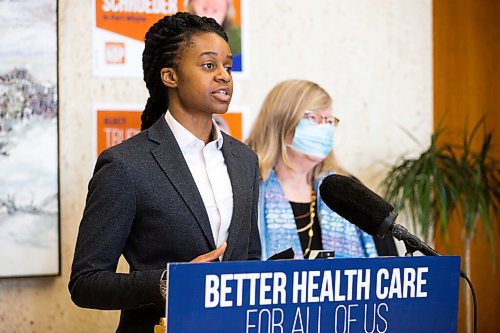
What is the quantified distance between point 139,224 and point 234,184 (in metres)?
0.27

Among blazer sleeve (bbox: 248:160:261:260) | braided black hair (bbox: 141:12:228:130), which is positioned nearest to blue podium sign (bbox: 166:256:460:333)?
blazer sleeve (bbox: 248:160:261:260)

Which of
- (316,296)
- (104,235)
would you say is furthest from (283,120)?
(316,296)

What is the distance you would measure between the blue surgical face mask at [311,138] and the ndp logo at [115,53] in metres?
0.85

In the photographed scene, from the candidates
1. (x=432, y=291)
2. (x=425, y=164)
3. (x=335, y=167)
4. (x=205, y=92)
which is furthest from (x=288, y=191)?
(x=432, y=291)

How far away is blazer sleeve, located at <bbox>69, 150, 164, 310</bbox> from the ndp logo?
173cm

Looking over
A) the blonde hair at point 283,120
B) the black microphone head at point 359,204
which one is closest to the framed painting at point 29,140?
the blonde hair at point 283,120

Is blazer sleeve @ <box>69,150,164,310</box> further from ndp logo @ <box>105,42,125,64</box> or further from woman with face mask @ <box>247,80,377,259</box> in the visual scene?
ndp logo @ <box>105,42,125,64</box>

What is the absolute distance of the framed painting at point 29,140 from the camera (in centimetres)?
320

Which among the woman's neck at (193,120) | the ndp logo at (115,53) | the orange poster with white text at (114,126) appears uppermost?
the ndp logo at (115,53)

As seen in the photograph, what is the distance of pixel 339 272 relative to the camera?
1303mm

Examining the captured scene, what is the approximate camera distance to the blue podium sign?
1204 millimetres

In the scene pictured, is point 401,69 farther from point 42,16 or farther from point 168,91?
point 168,91

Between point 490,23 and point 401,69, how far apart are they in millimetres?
628

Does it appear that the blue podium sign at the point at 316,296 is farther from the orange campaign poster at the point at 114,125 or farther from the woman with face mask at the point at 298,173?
the orange campaign poster at the point at 114,125
